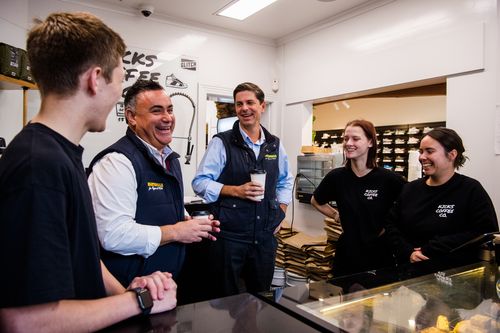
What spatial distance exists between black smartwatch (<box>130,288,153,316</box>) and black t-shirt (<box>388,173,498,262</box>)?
4.79 ft

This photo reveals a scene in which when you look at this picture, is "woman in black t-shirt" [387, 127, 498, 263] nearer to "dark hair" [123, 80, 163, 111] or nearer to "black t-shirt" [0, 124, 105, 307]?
"dark hair" [123, 80, 163, 111]

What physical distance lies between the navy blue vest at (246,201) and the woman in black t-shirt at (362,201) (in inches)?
17.0

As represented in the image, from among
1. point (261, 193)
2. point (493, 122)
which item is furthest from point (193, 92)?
point (493, 122)

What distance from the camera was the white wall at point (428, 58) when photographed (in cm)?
275

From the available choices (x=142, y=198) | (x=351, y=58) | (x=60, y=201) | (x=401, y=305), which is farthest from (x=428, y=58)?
(x=60, y=201)

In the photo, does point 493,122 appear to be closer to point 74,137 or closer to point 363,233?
point 363,233

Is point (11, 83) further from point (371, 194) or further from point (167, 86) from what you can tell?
point (371, 194)

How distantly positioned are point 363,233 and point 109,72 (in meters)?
1.81

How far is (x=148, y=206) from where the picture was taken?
147cm

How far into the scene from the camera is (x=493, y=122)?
2703mm

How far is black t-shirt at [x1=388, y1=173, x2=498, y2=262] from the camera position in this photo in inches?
71.3

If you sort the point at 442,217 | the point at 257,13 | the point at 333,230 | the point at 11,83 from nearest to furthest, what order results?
the point at 442,217
the point at 11,83
the point at 333,230
the point at 257,13

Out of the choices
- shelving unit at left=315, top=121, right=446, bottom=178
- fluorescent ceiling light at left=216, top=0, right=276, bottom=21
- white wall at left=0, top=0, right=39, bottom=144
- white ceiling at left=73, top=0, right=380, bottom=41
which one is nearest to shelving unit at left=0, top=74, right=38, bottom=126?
white wall at left=0, top=0, right=39, bottom=144

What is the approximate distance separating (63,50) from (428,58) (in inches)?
123
